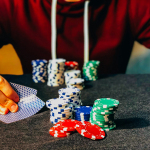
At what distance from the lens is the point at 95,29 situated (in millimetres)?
2951

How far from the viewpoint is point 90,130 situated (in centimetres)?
108

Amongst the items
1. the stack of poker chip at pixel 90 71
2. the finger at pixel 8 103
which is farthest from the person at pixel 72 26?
the finger at pixel 8 103

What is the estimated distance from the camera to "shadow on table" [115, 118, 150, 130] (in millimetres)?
1182

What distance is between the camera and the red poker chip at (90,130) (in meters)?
1.03

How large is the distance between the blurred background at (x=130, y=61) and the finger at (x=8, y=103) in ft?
5.16

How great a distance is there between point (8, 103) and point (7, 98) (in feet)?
0.12

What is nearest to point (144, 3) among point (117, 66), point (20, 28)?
point (117, 66)

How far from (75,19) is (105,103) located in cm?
194

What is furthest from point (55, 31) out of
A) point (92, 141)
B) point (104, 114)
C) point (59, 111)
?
point (92, 141)

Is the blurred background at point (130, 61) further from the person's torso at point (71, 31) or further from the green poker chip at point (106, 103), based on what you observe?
the green poker chip at point (106, 103)

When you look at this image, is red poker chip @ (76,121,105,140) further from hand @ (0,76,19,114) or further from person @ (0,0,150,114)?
person @ (0,0,150,114)

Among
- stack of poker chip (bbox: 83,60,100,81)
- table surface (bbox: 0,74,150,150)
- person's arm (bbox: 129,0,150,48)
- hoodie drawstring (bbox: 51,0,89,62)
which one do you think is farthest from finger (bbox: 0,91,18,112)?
person's arm (bbox: 129,0,150,48)

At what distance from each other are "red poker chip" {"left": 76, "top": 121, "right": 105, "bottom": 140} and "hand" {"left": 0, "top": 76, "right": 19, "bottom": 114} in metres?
0.51

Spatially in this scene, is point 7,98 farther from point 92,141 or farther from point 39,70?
point 39,70
